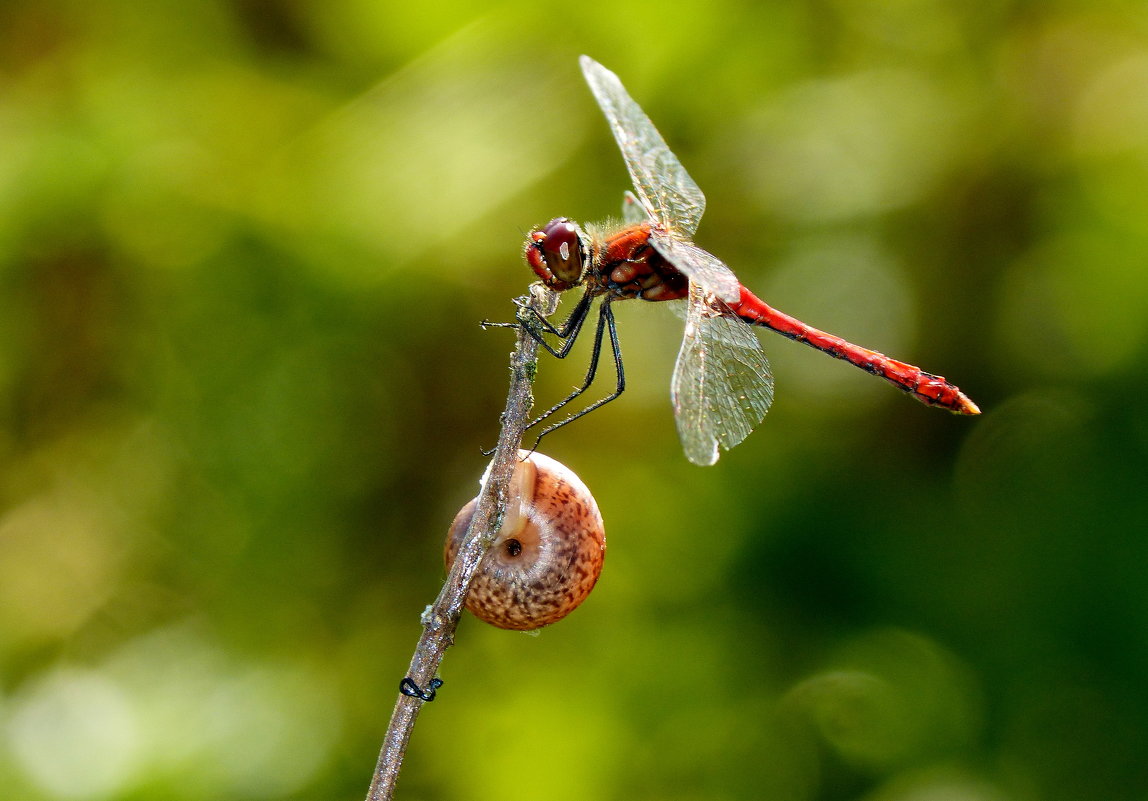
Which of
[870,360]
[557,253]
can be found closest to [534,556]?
[557,253]

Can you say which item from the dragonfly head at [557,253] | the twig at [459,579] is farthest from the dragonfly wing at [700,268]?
the twig at [459,579]

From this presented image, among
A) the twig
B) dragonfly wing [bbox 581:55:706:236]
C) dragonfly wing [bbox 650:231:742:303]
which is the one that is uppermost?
dragonfly wing [bbox 581:55:706:236]

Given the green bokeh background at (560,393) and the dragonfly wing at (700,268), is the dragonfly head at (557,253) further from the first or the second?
the green bokeh background at (560,393)

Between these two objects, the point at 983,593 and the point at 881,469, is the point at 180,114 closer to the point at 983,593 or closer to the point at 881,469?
the point at 881,469

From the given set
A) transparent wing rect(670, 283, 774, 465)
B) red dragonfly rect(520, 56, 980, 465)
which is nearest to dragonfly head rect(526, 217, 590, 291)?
red dragonfly rect(520, 56, 980, 465)

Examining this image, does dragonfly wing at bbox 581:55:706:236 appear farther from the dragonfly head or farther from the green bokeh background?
the green bokeh background

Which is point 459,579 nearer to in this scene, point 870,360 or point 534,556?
point 534,556
